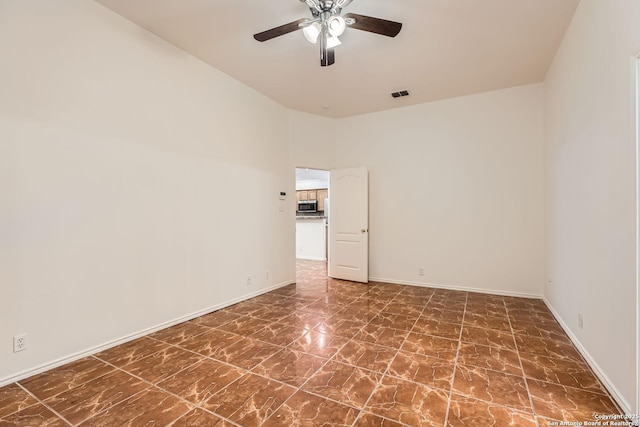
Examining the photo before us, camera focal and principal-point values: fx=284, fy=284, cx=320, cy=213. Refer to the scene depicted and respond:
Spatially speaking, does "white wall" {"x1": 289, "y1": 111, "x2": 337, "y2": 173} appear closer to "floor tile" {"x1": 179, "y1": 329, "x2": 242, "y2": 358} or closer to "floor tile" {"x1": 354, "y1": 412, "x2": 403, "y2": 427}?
"floor tile" {"x1": 179, "y1": 329, "x2": 242, "y2": 358}

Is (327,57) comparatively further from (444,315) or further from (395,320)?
(444,315)

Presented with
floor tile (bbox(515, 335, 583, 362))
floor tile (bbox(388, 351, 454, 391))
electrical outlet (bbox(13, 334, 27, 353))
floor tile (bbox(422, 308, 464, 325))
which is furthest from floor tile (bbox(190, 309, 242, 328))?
floor tile (bbox(515, 335, 583, 362))

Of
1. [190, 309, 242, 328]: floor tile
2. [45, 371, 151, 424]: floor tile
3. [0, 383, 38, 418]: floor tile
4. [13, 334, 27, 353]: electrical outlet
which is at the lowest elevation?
[190, 309, 242, 328]: floor tile

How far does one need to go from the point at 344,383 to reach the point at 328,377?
141 mm

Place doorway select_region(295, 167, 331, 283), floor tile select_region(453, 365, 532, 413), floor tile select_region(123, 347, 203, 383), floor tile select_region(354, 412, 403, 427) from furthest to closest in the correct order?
doorway select_region(295, 167, 331, 283)
floor tile select_region(123, 347, 203, 383)
floor tile select_region(453, 365, 532, 413)
floor tile select_region(354, 412, 403, 427)

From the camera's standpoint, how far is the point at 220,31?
2.95 meters

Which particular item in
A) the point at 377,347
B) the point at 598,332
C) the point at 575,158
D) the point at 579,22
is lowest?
the point at 377,347

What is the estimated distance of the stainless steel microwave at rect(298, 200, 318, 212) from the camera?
9909mm

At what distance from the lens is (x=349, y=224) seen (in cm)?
542

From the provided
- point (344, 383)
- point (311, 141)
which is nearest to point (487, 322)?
→ point (344, 383)

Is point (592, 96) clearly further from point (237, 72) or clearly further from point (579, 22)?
point (237, 72)

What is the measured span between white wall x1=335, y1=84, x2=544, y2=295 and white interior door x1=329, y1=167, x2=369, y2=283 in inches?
7.7

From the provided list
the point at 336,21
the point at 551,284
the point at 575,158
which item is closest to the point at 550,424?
the point at 575,158

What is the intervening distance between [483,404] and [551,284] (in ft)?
8.73
